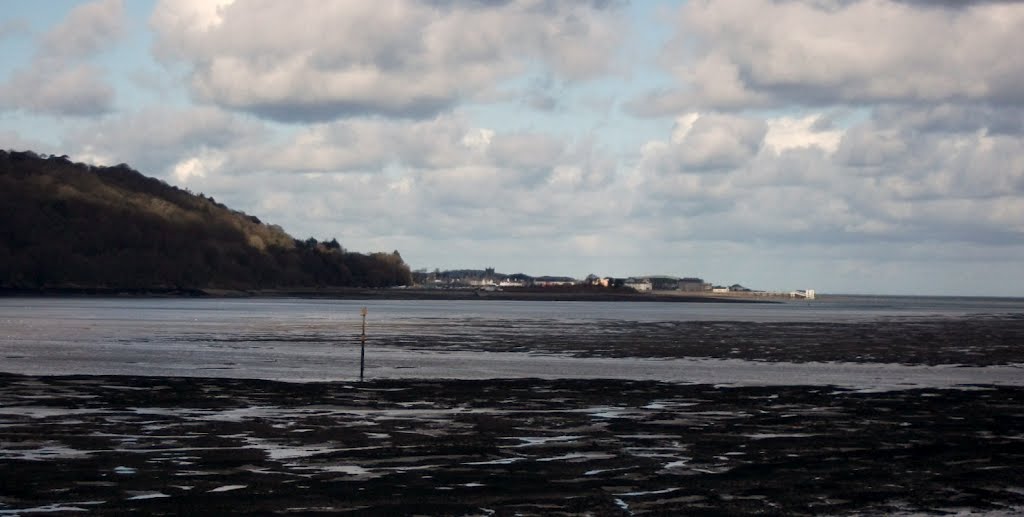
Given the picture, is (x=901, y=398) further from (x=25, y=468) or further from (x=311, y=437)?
(x=25, y=468)

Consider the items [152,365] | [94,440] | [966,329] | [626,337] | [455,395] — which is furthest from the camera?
[966,329]

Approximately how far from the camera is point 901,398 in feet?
130

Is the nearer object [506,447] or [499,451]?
[499,451]

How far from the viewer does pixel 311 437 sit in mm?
27766

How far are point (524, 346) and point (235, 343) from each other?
16370 mm

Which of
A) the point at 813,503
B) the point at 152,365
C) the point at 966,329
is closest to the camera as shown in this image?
the point at 813,503

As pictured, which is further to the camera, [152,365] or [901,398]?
[152,365]

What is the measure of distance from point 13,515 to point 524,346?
174 ft

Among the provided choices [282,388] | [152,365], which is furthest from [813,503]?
[152,365]

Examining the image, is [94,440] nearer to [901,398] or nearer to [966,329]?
[901,398]

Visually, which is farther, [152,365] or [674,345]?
[674,345]

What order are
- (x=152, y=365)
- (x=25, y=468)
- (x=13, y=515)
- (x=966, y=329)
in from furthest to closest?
(x=966, y=329)
(x=152, y=365)
(x=25, y=468)
(x=13, y=515)

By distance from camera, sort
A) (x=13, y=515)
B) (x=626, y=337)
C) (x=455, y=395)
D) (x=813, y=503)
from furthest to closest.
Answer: (x=626, y=337) → (x=455, y=395) → (x=813, y=503) → (x=13, y=515)

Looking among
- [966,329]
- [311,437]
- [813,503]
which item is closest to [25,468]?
[311,437]
